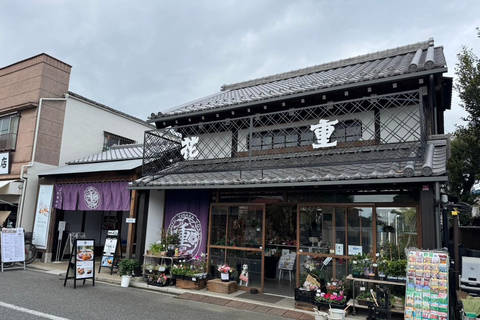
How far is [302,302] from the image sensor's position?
6906mm

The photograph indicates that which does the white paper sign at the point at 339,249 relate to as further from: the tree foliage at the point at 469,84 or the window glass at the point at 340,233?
the tree foliage at the point at 469,84

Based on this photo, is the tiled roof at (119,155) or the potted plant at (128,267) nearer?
the potted plant at (128,267)

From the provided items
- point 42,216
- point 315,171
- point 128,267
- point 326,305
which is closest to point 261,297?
point 326,305

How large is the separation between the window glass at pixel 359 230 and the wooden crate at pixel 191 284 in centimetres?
382

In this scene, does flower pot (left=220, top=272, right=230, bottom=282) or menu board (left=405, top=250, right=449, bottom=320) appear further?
flower pot (left=220, top=272, right=230, bottom=282)

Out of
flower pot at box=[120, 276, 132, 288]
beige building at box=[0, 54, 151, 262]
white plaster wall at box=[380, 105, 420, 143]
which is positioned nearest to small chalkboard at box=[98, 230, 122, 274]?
flower pot at box=[120, 276, 132, 288]

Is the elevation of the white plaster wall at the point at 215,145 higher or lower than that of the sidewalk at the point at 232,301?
higher

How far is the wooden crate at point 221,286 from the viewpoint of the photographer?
8043mm

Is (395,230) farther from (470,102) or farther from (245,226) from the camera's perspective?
(470,102)

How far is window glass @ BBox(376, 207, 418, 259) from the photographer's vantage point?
6.73 m

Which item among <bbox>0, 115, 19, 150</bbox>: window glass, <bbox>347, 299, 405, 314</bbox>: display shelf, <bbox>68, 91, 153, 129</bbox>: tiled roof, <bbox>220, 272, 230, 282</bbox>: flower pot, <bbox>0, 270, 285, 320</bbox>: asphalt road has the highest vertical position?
<bbox>68, 91, 153, 129</bbox>: tiled roof

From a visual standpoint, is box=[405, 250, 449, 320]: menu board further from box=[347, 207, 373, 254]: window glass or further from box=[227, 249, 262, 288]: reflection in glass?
box=[227, 249, 262, 288]: reflection in glass

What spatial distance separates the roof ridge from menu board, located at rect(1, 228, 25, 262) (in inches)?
383

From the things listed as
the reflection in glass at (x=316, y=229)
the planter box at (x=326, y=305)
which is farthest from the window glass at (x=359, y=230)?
the planter box at (x=326, y=305)
